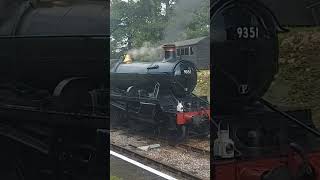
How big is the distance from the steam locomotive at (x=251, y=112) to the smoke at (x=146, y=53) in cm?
25

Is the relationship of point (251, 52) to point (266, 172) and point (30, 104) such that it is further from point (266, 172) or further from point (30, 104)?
point (30, 104)

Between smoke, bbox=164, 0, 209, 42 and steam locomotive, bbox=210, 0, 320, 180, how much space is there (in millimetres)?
111

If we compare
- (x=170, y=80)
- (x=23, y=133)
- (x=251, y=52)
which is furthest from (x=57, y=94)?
(x=251, y=52)

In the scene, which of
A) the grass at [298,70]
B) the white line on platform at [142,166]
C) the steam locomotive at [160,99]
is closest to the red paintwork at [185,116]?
the steam locomotive at [160,99]

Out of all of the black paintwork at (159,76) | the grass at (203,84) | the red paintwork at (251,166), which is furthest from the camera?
the red paintwork at (251,166)

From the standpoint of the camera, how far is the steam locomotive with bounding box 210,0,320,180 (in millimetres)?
1699

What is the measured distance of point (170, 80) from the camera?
160 cm

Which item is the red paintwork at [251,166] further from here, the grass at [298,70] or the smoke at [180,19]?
the smoke at [180,19]

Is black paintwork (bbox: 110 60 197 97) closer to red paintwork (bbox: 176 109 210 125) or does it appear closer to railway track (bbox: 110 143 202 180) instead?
red paintwork (bbox: 176 109 210 125)

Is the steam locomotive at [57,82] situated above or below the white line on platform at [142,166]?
above

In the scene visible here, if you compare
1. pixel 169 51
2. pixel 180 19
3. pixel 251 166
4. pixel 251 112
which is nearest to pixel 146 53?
pixel 169 51

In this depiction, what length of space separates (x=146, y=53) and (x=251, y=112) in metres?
0.57

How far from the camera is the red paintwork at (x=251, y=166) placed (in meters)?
1.76

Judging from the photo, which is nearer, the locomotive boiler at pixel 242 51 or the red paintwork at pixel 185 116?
the red paintwork at pixel 185 116
